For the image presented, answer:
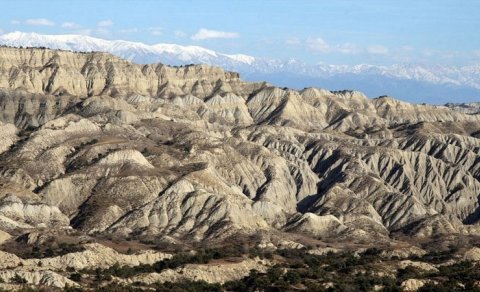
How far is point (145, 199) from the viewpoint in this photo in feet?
552

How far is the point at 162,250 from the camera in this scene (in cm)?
14262

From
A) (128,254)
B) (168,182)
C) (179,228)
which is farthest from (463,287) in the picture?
(168,182)

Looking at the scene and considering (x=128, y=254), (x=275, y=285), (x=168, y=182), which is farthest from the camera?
(x=168, y=182)

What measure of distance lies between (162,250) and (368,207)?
191 feet

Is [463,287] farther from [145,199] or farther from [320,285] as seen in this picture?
[145,199]

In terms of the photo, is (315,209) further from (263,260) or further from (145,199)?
(263,260)

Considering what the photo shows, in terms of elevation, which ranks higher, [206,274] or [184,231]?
[206,274]

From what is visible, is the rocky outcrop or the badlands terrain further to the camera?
the badlands terrain

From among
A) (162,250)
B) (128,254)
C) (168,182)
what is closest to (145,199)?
(168,182)

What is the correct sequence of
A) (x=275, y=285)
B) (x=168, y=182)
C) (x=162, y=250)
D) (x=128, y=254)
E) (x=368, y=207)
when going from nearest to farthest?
(x=275, y=285)
(x=128, y=254)
(x=162, y=250)
(x=168, y=182)
(x=368, y=207)

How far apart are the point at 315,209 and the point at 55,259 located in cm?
8119

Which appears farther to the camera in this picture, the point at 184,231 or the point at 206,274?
the point at 184,231

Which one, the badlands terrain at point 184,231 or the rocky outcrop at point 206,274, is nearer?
the rocky outcrop at point 206,274

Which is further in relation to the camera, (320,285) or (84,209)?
(84,209)
